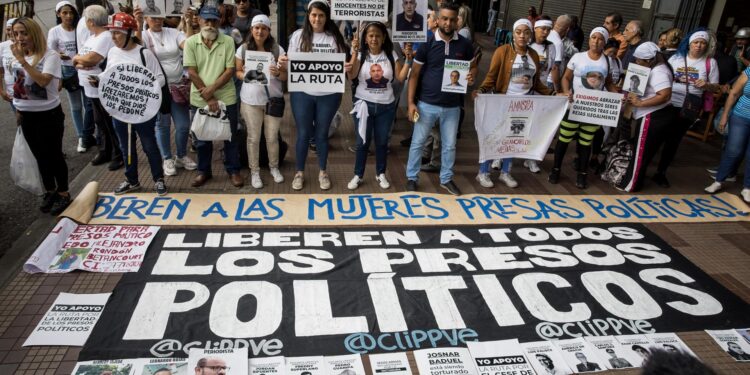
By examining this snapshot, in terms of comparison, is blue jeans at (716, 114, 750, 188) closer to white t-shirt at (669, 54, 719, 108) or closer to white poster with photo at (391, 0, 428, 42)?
white t-shirt at (669, 54, 719, 108)

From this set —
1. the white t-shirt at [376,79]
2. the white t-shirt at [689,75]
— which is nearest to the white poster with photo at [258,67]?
the white t-shirt at [376,79]

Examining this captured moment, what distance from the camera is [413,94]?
5832 mm

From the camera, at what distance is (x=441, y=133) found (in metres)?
6.08

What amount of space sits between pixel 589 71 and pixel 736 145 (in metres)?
2.08

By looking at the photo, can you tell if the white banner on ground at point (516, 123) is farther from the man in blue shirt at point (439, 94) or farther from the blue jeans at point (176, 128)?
the blue jeans at point (176, 128)

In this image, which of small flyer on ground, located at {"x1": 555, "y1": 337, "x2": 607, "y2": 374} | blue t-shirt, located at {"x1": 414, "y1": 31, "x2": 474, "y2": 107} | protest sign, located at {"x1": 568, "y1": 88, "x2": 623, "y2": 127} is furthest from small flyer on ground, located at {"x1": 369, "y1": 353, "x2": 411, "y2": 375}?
protest sign, located at {"x1": 568, "y1": 88, "x2": 623, "y2": 127}

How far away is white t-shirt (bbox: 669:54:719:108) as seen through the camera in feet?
20.5

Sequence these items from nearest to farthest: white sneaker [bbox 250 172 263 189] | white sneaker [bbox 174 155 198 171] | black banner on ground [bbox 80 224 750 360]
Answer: black banner on ground [bbox 80 224 750 360] < white sneaker [bbox 250 172 263 189] < white sneaker [bbox 174 155 198 171]

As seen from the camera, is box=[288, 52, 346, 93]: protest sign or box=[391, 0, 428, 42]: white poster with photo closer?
box=[288, 52, 346, 93]: protest sign

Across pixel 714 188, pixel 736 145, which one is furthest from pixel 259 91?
pixel 714 188

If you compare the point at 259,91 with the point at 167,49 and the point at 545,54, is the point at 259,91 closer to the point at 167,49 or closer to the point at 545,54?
the point at 167,49

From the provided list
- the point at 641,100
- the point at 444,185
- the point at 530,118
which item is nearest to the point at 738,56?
the point at 641,100

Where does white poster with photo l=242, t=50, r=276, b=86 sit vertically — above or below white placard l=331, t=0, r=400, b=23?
below

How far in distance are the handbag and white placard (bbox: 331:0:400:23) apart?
161 cm
